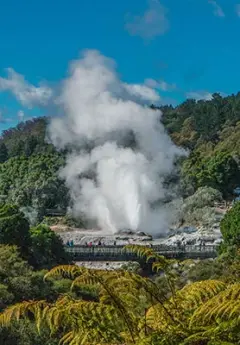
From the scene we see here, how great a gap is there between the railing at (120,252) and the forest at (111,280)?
224 centimetres

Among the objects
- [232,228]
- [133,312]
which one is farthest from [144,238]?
[133,312]

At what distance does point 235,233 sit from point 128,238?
13.0 m

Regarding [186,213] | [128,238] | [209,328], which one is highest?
[186,213]

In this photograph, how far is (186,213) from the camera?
42.5 meters

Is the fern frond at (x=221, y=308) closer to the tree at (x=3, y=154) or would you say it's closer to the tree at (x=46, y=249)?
the tree at (x=46, y=249)

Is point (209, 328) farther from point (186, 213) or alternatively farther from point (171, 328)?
point (186, 213)

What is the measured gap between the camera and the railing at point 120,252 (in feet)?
92.6

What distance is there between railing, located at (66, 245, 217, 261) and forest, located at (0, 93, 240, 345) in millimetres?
2241

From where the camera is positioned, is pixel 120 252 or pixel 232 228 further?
pixel 120 252

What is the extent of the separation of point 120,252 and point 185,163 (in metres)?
26.5

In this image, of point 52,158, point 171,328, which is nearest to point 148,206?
point 52,158

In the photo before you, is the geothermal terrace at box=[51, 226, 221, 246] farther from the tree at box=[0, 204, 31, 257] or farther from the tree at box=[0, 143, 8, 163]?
the tree at box=[0, 143, 8, 163]

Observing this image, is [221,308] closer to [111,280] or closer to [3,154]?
[111,280]

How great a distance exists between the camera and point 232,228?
79.5ft
